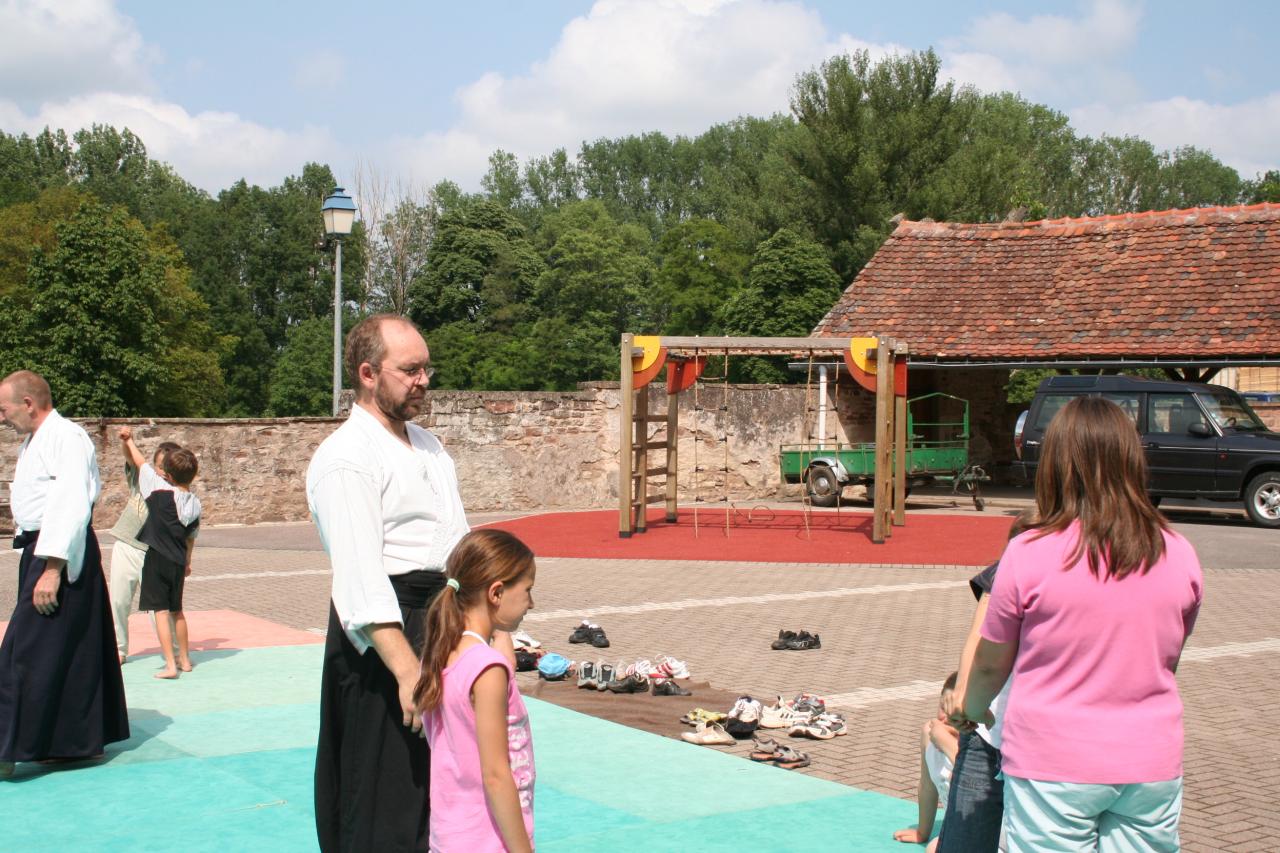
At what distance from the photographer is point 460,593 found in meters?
3.38

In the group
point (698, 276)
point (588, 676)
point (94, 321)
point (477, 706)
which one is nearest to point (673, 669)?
point (588, 676)

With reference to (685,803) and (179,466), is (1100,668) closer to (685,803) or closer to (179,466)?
(685,803)

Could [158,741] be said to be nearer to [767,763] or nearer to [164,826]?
[164,826]

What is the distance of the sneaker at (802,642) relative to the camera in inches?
379

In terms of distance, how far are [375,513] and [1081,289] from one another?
22.7 m

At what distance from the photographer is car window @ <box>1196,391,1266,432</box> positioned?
19484mm

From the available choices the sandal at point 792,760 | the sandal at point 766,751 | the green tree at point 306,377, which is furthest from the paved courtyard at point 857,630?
the green tree at point 306,377

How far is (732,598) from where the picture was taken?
12.5 m

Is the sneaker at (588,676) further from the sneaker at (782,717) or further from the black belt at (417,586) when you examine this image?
the black belt at (417,586)

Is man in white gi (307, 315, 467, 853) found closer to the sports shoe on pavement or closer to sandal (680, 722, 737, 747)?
sandal (680, 722, 737, 747)

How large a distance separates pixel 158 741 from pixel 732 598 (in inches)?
259

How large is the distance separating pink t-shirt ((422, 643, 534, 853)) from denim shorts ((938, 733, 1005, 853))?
45.6 inches

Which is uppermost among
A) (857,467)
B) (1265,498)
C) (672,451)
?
(672,451)

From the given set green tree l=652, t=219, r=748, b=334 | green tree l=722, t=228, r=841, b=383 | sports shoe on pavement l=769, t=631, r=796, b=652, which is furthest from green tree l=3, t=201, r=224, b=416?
sports shoe on pavement l=769, t=631, r=796, b=652
